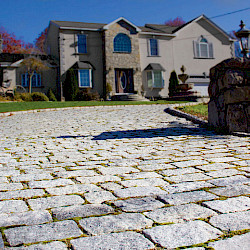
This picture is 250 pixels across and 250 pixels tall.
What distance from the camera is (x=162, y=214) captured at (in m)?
2.02

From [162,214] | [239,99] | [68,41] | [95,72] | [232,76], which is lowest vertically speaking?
[162,214]

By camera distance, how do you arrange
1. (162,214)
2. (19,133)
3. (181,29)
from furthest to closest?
(181,29), (19,133), (162,214)

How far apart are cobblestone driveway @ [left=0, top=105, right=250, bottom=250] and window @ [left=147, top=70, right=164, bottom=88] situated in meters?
19.9

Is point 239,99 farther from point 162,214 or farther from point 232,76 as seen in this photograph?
point 162,214

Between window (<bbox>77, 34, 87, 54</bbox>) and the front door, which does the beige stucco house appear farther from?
the front door

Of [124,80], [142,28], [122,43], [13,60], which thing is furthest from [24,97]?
[142,28]

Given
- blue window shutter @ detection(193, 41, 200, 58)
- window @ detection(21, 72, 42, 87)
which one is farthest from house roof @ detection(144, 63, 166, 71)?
window @ detection(21, 72, 42, 87)

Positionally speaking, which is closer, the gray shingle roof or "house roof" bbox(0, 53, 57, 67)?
"house roof" bbox(0, 53, 57, 67)

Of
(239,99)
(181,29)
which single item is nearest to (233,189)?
(239,99)

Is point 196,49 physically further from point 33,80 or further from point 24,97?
point 24,97

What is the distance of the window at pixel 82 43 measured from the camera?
23391 millimetres

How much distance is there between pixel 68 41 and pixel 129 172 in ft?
70.2

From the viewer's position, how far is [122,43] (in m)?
23.9

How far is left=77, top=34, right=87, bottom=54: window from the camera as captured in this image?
23.4m
